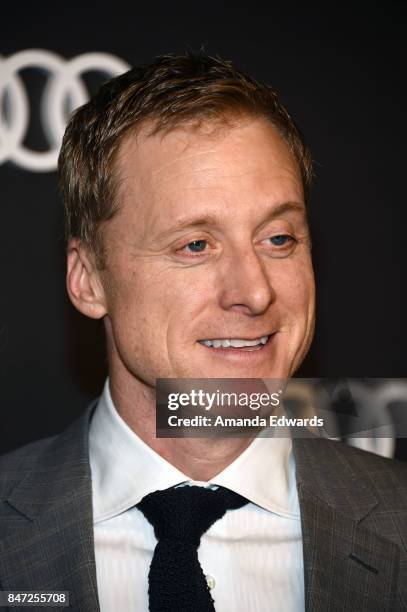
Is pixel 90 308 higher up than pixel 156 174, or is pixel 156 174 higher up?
pixel 156 174

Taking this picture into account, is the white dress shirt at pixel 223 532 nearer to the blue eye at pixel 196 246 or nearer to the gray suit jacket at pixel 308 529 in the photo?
the gray suit jacket at pixel 308 529

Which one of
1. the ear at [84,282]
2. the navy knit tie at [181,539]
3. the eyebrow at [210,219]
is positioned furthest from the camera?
the ear at [84,282]

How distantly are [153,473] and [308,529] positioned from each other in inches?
13.7

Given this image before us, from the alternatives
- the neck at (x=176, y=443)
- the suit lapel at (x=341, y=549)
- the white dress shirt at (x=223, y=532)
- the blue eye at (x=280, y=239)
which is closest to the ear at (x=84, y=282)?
Result: the neck at (x=176, y=443)

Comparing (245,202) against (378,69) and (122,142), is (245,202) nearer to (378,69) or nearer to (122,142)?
(122,142)

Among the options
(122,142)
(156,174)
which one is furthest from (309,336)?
(122,142)

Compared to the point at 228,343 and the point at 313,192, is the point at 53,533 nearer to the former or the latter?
the point at 228,343

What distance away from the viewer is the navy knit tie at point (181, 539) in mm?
1438

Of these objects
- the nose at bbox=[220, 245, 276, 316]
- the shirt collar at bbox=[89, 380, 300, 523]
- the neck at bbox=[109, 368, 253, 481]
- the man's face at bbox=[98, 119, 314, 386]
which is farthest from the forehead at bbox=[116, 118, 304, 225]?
the shirt collar at bbox=[89, 380, 300, 523]

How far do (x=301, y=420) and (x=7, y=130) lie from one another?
4.00ft

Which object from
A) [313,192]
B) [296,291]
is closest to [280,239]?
[296,291]

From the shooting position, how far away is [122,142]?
1.69 meters

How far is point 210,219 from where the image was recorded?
1562 millimetres

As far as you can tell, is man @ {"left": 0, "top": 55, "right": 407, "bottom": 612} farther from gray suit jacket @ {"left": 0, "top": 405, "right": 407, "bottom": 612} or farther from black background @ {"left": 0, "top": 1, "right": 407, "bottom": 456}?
black background @ {"left": 0, "top": 1, "right": 407, "bottom": 456}
